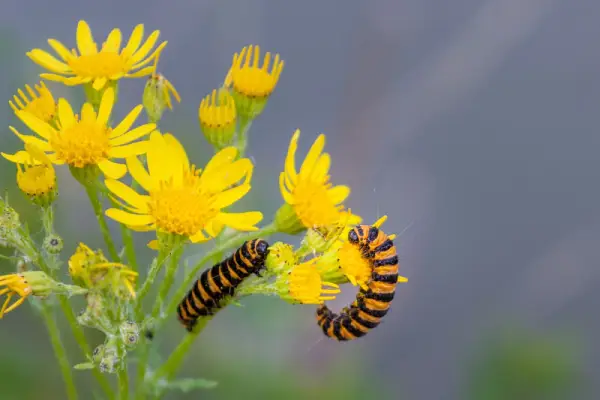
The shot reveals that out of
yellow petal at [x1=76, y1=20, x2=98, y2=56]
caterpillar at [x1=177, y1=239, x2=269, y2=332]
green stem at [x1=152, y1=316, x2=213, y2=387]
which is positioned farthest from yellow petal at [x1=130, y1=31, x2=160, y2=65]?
green stem at [x1=152, y1=316, x2=213, y2=387]

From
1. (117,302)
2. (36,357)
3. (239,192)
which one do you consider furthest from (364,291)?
(36,357)

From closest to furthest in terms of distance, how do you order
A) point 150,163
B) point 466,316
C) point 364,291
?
point 150,163, point 364,291, point 466,316

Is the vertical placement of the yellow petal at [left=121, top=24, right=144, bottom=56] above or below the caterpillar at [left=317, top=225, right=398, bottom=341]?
above

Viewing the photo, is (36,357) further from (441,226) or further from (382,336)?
(441,226)

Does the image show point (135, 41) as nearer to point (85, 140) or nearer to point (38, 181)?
point (85, 140)

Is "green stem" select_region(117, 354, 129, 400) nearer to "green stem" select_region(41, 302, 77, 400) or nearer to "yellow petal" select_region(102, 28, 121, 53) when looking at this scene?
"green stem" select_region(41, 302, 77, 400)

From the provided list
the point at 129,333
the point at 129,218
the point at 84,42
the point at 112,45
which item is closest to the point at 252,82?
the point at 112,45
